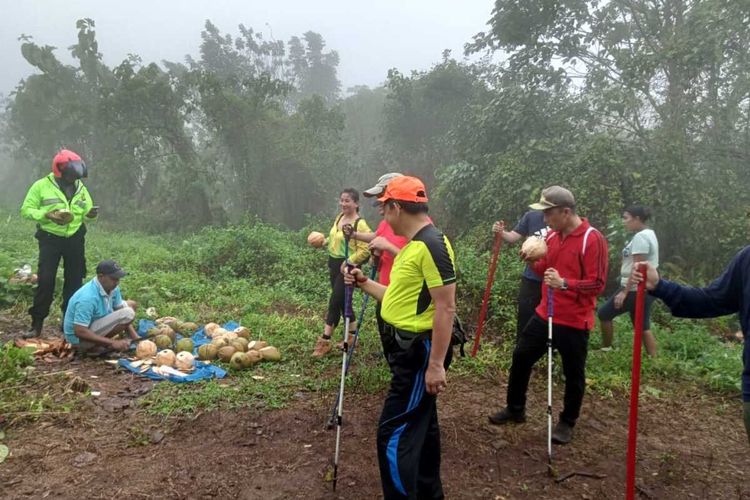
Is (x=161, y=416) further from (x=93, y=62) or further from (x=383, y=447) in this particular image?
(x=93, y=62)

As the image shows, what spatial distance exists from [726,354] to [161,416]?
20.8ft

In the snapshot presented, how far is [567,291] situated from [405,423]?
178cm

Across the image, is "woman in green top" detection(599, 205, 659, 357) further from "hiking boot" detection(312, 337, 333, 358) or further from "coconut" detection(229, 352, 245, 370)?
"coconut" detection(229, 352, 245, 370)

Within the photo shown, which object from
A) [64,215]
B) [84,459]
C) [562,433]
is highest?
[64,215]

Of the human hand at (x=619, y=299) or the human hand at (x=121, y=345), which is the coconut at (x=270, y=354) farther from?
the human hand at (x=619, y=299)

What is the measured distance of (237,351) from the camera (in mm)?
5699

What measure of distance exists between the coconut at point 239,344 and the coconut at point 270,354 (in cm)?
21

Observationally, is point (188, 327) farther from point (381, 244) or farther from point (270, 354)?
point (381, 244)

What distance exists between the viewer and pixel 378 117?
25.3 meters

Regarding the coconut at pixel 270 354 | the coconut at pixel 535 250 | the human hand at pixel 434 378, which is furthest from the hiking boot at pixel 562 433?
the coconut at pixel 270 354

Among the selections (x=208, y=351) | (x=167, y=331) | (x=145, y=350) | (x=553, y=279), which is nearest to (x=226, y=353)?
(x=208, y=351)

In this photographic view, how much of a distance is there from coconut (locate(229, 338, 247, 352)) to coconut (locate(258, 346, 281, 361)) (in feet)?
0.69

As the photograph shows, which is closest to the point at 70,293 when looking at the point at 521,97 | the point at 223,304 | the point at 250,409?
the point at 223,304

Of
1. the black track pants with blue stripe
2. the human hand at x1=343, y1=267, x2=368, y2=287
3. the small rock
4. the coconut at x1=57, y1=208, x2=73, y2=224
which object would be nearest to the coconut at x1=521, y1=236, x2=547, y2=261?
the human hand at x1=343, y1=267, x2=368, y2=287
